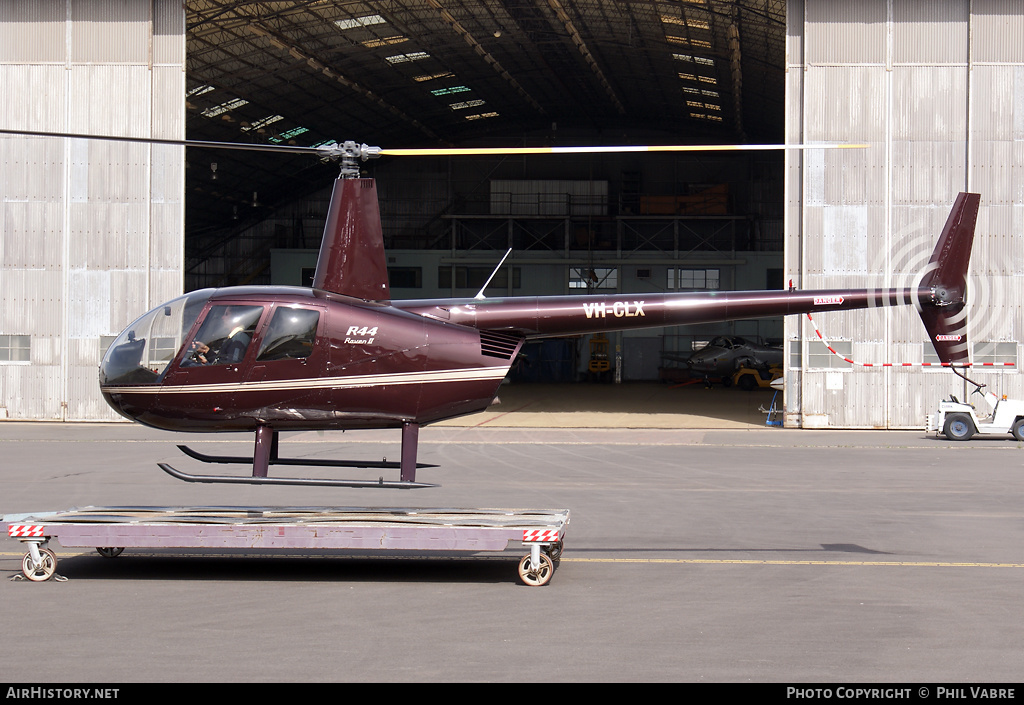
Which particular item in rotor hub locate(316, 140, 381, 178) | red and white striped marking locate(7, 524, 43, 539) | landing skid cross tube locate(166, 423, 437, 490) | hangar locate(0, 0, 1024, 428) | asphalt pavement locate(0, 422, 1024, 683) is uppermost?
hangar locate(0, 0, 1024, 428)

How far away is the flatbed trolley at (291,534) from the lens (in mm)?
8773

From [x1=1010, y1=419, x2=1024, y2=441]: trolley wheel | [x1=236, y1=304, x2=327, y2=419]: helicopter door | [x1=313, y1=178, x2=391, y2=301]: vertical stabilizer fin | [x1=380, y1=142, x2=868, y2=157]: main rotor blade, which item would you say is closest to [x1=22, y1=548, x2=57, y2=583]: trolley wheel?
[x1=236, y1=304, x2=327, y2=419]: helicopter door

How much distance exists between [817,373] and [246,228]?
42741 mm

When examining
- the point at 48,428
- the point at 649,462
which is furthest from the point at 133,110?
the point at 649,462

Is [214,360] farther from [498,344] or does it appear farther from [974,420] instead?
[974,420]

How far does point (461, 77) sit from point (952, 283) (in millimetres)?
36695

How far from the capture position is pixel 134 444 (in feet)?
72.5

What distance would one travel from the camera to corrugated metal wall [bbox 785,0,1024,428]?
26.0 m

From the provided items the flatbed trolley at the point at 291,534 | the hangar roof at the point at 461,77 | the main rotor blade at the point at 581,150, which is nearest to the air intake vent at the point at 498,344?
the flatbed trolley at the point at 291,534

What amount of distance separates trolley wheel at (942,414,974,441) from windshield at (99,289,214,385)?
19.6 meters

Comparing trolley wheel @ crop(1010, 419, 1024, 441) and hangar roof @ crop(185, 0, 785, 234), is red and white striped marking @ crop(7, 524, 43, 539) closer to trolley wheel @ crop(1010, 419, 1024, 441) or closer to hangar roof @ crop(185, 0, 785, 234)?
trolley wheel @ crop(1010, 419, 1024, 441)

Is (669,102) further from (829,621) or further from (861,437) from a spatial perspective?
(829,621)

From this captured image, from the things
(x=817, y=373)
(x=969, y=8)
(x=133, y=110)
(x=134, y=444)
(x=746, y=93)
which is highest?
(x=746, y=93)

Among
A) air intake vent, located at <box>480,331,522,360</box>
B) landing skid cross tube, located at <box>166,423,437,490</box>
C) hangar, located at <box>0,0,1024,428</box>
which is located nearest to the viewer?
landing skid cross tube, located at <box>166,423,437,490</box>
